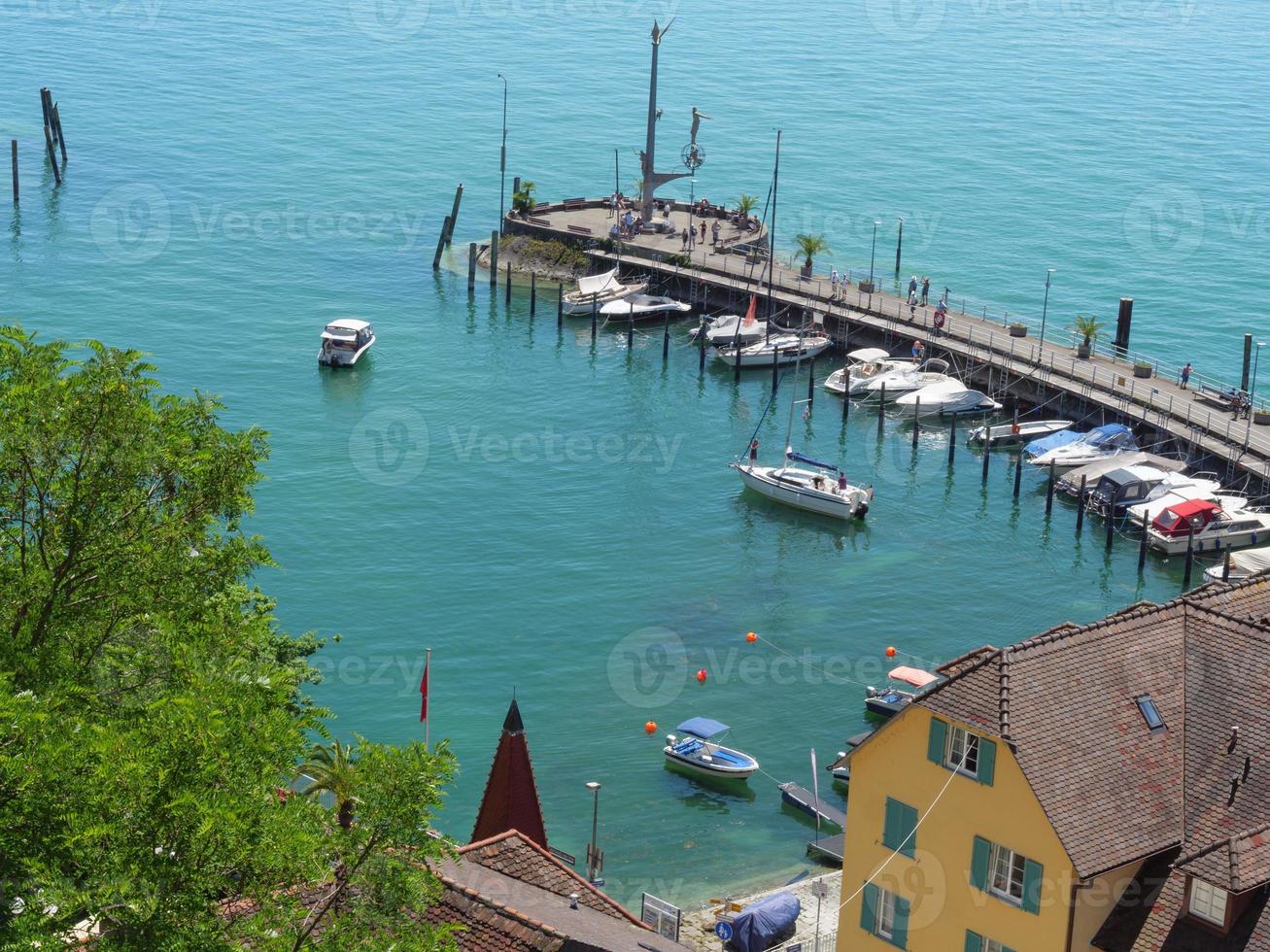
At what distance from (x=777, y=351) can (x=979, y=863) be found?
68.3m

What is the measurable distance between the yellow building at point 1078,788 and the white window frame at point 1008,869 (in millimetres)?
35

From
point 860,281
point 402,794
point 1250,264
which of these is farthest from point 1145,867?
point 1250,264

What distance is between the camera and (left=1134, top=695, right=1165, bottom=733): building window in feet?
114

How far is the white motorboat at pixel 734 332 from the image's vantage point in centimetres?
10450

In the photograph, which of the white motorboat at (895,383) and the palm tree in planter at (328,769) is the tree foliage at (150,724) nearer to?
the palm tree in planter at (328,769)

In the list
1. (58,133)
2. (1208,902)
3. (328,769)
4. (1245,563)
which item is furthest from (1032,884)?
(58,133)

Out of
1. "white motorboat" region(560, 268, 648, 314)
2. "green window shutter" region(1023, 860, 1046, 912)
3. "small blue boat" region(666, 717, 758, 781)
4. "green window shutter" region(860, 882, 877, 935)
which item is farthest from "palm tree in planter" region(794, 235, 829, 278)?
"green window shutter" region(1023, 860, 1046, 912)

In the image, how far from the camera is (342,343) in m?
104

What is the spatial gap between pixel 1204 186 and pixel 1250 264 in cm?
1950

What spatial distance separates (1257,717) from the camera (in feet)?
112

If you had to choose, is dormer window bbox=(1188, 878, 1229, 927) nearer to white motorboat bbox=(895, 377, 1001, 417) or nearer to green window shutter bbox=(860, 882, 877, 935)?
green window shutter bbox=(860, 882, 877, 935)

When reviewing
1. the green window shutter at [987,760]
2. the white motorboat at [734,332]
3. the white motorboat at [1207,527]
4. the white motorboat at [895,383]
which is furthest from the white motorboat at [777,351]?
the green window shutter at [987,760]

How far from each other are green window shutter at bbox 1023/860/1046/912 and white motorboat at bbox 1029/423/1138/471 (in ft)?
183

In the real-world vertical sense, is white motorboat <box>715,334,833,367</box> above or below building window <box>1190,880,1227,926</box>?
below
